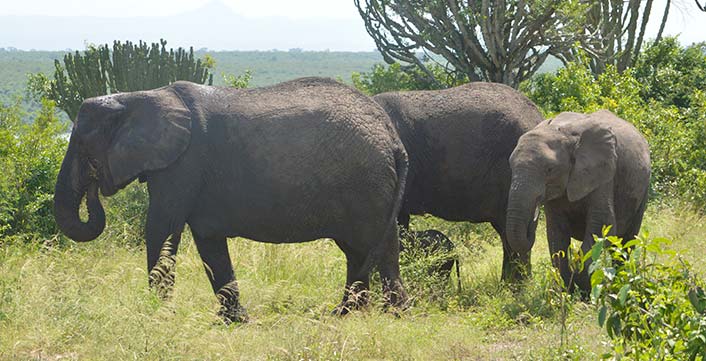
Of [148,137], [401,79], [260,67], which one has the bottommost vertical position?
[260,67]

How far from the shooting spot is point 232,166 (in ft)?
29.1

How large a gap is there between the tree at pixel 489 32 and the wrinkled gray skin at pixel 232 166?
1236cm

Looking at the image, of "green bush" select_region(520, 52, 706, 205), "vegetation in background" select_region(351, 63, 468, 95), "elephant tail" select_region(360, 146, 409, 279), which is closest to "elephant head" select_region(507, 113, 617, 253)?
"elephant tail" select_region(360, 146, 409, 279)

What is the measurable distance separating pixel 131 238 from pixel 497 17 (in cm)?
1065

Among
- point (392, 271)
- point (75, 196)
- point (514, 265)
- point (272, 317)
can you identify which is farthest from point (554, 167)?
point (75, 196)

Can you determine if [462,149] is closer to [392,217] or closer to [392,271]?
[392,217]

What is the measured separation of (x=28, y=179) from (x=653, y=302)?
8.71 m

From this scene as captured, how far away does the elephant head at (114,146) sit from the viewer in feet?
28.4

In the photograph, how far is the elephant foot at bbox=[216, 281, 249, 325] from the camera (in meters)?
8.88

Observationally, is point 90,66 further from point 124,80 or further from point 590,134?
point 590,134

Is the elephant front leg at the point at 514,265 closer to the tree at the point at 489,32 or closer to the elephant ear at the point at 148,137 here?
the elephant ear at the point at 148,137

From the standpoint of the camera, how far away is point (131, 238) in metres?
12.1

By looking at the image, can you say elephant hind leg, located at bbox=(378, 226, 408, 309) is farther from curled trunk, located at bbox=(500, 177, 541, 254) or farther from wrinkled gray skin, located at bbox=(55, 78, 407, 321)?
curled trunk, located at bbox=(500, 177, 541, 254)

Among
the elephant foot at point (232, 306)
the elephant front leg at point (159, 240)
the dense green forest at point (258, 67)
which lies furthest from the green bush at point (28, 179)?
the dense green forest at point (258, 67)
